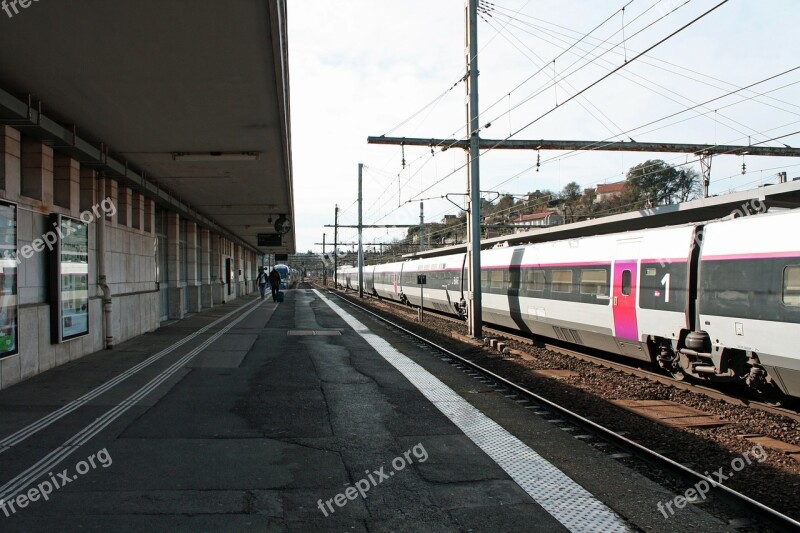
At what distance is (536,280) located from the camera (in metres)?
16.3

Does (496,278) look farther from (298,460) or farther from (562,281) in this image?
(298,460)

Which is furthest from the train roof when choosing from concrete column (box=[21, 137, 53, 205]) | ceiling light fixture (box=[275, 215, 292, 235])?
ceiling light fixture (box=[275, 215, 292, 235])

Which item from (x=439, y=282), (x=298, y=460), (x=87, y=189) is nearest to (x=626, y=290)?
(x=298, y=460)

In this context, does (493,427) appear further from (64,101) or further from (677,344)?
(64,101)

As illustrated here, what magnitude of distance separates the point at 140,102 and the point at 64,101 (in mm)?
1163

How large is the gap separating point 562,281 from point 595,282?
153 cm

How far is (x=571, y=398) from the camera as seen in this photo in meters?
9.12

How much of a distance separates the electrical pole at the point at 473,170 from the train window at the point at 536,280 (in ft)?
4.68

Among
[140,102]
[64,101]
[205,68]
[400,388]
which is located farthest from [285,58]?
[400,388]

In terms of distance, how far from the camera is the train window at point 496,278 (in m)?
19.3

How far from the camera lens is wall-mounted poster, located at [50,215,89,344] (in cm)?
1030

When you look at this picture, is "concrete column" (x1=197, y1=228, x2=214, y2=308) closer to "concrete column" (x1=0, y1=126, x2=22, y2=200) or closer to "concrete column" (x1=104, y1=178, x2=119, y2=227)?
"concrete column" (x1=104, y1=178, x2=119, y2=227)

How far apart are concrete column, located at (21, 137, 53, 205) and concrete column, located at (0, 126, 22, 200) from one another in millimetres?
463

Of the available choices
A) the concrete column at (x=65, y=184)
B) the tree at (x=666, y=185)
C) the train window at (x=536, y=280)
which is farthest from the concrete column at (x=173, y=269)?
the tree at (x=666, y=185)
